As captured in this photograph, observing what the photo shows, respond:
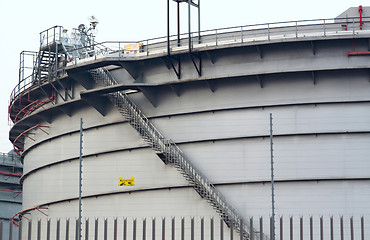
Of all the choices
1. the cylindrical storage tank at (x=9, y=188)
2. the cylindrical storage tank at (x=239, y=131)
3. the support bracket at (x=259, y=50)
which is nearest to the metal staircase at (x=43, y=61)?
the cylindrical storage tank at (x=239, y=131)

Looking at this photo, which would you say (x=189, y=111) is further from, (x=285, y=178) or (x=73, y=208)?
(x=73, y=208)

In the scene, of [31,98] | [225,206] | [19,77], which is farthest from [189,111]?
[19,77]

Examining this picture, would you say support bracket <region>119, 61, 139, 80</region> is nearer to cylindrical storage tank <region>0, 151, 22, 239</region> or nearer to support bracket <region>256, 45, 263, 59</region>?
support bracket <region>256, 45, 263, 59</region>

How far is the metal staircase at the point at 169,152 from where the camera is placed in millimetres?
21656

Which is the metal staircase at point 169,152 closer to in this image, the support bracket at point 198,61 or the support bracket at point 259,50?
the support bracket at point 198,61

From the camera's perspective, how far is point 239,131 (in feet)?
73.3

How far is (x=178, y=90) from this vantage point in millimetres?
23641

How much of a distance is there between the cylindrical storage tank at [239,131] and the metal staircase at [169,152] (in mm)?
113

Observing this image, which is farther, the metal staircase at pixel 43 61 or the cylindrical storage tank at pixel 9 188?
the cylindrical storage tank at pixel 9 188

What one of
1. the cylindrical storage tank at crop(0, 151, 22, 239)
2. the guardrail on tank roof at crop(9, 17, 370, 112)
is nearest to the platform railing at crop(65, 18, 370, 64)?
the guardrail on tank roof at crop(9, 17, 370, 112)

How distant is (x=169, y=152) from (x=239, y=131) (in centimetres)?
260

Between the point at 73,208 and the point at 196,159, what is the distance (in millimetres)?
5658

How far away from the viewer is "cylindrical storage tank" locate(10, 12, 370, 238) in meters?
21.4

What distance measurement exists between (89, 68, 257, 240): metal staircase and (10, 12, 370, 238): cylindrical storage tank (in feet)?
0.37
